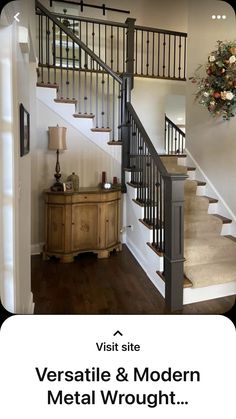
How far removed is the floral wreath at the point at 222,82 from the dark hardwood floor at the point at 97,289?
1.88 metres

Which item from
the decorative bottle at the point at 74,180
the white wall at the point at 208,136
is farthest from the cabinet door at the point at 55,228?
the white wall at the point at 208,136

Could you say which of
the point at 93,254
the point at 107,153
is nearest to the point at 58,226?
the point at 93,254

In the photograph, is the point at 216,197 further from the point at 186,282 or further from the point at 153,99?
the point at 153,99

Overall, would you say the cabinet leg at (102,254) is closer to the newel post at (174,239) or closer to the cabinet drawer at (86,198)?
the cabinet drawer at (86,198)

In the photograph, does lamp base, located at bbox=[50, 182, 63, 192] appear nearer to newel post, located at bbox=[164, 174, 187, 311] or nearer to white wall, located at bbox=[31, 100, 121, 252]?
white wall, located at bbox=[31, 100, 121, 252]

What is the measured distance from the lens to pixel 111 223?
11.4 ft

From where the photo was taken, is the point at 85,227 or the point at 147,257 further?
the point at 85,227

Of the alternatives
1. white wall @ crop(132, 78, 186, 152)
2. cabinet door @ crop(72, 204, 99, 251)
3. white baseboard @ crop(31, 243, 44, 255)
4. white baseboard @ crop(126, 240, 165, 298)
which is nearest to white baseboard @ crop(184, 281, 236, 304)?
white baseboard @ crop(126, 240, 165, 298)

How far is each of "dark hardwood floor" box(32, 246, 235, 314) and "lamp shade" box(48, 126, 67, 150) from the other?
1.28 m

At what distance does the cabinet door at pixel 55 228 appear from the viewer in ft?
10.6

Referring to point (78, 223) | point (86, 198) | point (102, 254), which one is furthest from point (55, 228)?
point (102, 254)

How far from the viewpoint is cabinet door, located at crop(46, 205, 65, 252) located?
10.6 feet

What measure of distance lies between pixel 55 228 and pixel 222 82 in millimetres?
2305
